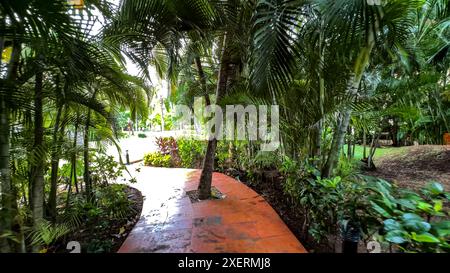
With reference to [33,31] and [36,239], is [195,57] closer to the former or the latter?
[33,31]

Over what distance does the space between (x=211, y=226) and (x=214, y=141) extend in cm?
119

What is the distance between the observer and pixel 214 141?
3.37m

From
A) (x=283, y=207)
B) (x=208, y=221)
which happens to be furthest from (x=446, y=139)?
(x=208, y=221)

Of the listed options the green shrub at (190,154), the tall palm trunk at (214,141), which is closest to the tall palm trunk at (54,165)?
the tall palm trunk at (214,141)

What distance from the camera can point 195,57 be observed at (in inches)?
126

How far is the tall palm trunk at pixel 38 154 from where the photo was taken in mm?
1722

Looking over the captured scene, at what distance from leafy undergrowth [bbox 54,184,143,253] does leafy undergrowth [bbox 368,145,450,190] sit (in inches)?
154

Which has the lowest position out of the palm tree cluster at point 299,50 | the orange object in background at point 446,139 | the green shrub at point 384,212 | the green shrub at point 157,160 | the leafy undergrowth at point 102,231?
the leafy undergrowth at point 102,231

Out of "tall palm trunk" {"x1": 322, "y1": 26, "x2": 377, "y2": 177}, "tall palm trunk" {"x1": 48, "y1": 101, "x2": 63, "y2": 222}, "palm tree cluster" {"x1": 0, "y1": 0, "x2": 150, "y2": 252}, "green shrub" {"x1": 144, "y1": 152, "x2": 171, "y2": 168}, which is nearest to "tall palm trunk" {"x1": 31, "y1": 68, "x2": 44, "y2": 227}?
"palm tree cluster" {"x1": 0, "y1": 0, "x2": 150, "y2": 252}

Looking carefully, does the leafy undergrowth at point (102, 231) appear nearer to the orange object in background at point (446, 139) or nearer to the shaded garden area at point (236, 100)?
the shaded garden area at point (236, 100)

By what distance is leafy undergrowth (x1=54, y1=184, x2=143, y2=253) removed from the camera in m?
2.24

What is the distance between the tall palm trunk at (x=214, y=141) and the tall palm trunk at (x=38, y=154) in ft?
6.14
